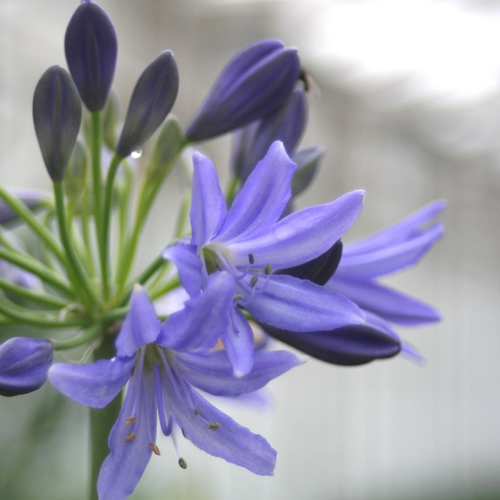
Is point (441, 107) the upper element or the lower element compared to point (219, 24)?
lower

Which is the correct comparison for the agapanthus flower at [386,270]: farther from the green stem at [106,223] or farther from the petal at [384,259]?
the green stem at [106,223]

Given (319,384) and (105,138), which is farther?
(319,384)

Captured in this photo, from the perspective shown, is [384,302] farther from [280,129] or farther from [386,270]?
[280,129]

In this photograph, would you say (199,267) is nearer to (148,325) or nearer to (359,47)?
(148,325)

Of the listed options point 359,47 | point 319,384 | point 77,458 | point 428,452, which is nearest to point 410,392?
point 428,452

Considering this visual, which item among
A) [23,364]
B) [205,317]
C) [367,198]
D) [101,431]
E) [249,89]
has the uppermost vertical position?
[249,89]

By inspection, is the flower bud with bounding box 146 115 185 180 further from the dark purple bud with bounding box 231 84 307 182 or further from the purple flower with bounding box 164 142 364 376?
the purple flower with bounding box 164 142 364 376

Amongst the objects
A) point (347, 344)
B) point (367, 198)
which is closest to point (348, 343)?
point (347, 344)

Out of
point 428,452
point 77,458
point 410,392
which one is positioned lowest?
point 428,452
